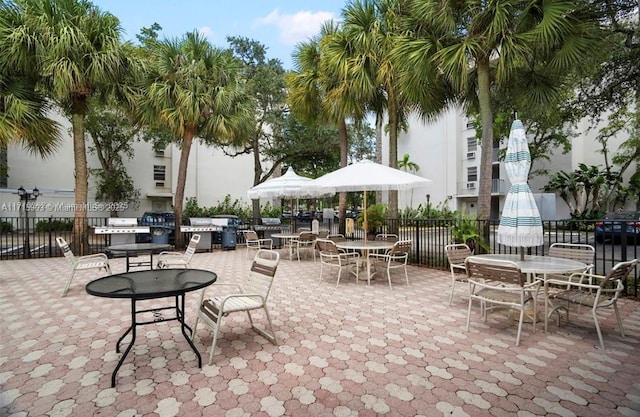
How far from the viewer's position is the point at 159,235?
1147cm

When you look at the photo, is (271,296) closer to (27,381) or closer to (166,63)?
(27,381)

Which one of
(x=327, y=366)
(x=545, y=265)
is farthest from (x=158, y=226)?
(x=545, y=265)

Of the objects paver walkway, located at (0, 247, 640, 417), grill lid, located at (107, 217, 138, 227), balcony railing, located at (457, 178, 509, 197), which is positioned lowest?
paver walkway, located at (0, 247, 640, 417)

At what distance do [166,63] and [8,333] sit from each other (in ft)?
30.7

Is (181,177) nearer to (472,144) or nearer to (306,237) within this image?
(306,237)

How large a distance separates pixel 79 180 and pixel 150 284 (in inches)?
360

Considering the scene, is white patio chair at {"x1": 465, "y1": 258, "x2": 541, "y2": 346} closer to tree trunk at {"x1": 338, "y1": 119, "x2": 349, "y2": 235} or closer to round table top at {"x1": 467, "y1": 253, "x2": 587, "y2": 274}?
round table top at {"x1": 467, "y1": 253, "x2": 587, "y2": 274}

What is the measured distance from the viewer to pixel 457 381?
2943 millimetres

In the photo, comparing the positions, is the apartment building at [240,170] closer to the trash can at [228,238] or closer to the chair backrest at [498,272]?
the trash can at [228,238]

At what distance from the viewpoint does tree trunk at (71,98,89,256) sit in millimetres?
10250

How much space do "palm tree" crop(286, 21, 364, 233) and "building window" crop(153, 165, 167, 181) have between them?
1669 cm

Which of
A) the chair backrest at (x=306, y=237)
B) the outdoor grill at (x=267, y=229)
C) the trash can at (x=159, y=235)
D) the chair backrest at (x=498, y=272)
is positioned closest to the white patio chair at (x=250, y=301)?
the chair backrest at (x=498, y=272)

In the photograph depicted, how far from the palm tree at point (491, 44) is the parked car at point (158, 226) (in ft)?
29.9

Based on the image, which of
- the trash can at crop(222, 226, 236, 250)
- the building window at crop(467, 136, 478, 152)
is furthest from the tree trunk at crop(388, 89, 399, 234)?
→ the building window at crop(467, 136, 478, 152)
